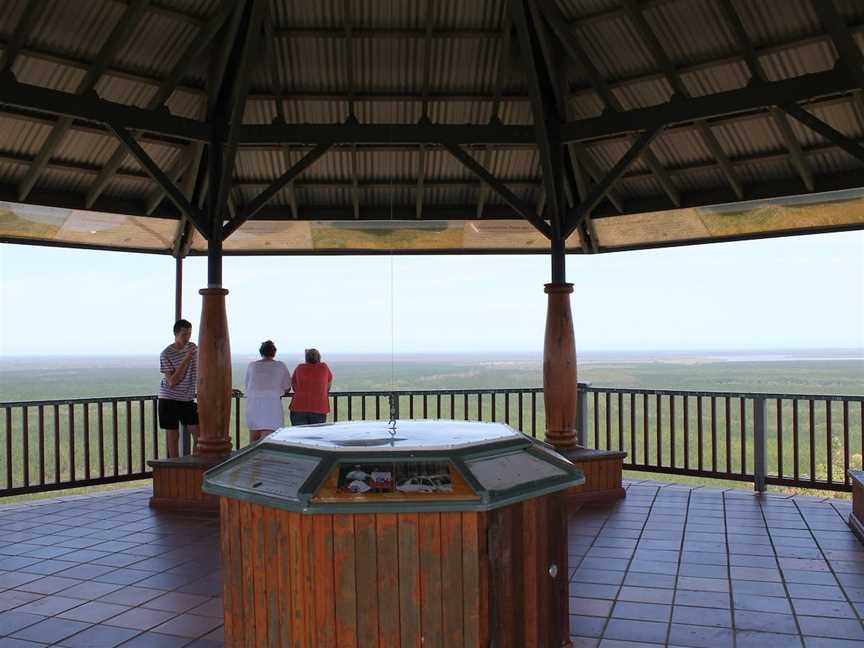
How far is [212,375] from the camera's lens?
317 inches

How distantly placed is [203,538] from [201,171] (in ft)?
15.7

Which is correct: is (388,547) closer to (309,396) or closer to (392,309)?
(392,309)

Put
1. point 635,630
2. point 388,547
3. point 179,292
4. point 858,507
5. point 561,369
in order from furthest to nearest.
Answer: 1. point 179,292
2. point 561,369
3. point 858,507
4. point 635,630
5. point 388,547

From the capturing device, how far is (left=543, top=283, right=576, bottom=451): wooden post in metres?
8.38

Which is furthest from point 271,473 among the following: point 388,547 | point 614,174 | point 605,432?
point 605,432

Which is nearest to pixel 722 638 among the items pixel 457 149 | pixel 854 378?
pixel 457 149

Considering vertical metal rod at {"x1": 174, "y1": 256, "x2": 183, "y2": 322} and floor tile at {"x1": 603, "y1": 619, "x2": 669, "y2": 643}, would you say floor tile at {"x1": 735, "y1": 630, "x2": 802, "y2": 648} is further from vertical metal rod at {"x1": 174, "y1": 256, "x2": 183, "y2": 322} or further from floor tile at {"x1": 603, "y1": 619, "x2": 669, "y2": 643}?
vertical metal rod at {"x1": 174, "y1": 256, "x2": 183, "y2": 322}

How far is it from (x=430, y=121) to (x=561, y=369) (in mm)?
3067

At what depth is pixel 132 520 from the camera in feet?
24.0

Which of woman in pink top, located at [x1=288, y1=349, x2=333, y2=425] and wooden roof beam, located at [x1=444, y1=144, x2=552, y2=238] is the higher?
wooden roof beam, located at [x1=444, y1=144, x2=552, y2=238]

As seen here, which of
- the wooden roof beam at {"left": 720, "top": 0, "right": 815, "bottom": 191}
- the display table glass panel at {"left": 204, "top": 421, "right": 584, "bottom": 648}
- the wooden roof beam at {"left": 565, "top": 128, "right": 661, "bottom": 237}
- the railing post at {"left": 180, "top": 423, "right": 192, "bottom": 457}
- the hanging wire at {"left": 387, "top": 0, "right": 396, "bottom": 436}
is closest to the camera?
the display table glass panel at {"left": 204, "top": 421, "right": 584, "bottom": 648}

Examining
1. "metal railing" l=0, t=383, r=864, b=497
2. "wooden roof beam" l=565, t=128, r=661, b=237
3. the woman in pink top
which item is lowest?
"metal railing" l=0, t=383, r=864, b=497

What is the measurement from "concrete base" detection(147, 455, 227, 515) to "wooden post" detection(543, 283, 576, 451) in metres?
3.56

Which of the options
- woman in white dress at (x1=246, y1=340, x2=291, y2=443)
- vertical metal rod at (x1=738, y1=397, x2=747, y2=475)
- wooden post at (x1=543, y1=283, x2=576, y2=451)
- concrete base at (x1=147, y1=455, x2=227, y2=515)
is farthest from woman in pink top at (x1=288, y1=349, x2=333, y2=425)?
vertical metal rod at (x1=738, y1=397, x2=747, y2=475)
